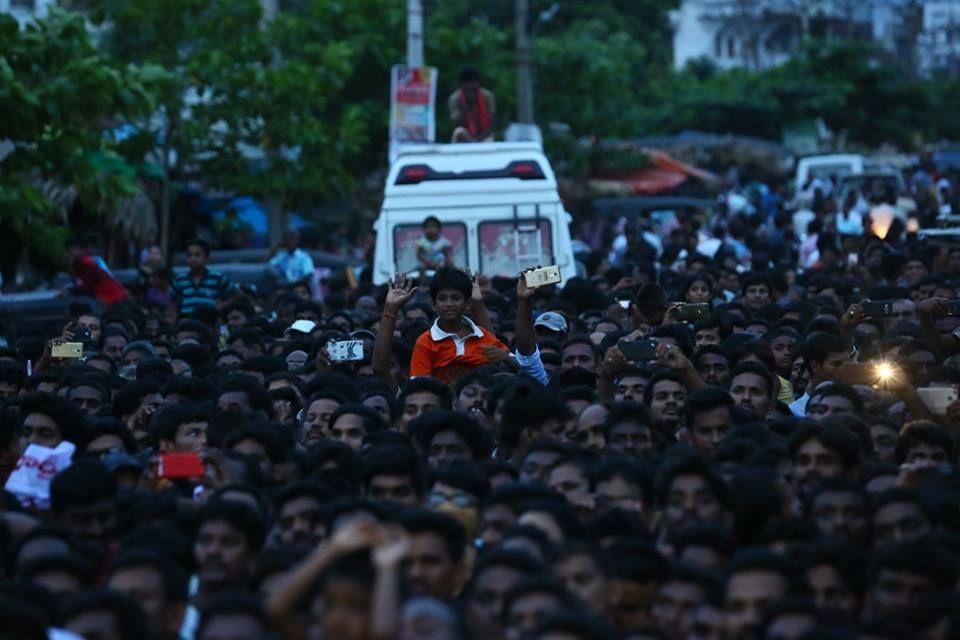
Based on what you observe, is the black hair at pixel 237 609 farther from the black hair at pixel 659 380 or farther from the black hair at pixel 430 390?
the black hair at pixel 659 380

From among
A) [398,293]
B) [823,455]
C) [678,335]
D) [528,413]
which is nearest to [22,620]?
[823,455]

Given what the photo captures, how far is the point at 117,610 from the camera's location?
668cm

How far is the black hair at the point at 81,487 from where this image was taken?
856cm

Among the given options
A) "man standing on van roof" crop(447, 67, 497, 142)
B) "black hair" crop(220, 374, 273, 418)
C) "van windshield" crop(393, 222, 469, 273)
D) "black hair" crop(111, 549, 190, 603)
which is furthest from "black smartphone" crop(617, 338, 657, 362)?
"man standing on van roof" crop(447, 67, 497, 142)

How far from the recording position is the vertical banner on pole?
22.8 meters

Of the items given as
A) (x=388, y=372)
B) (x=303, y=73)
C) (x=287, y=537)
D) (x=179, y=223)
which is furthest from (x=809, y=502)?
(x=179, y=223)

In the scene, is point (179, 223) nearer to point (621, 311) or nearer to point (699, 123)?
point (621, 311)

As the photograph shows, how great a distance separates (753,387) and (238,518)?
406 cm

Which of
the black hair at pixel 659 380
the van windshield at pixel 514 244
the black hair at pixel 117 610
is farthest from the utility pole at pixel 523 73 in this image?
the black hair at pixel 117 610

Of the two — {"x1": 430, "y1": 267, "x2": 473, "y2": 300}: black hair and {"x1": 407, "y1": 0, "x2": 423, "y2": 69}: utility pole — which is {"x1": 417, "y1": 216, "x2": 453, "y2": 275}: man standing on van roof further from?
{"x1": 407, "y1": 0, "x2": 423, "y2": 69}: utility pole

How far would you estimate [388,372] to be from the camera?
490 inches

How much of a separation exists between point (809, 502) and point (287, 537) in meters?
1.91

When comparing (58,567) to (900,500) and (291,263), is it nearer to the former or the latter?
(900,500)

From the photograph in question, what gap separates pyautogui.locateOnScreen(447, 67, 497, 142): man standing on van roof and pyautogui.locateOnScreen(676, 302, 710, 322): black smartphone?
27.3 feet
